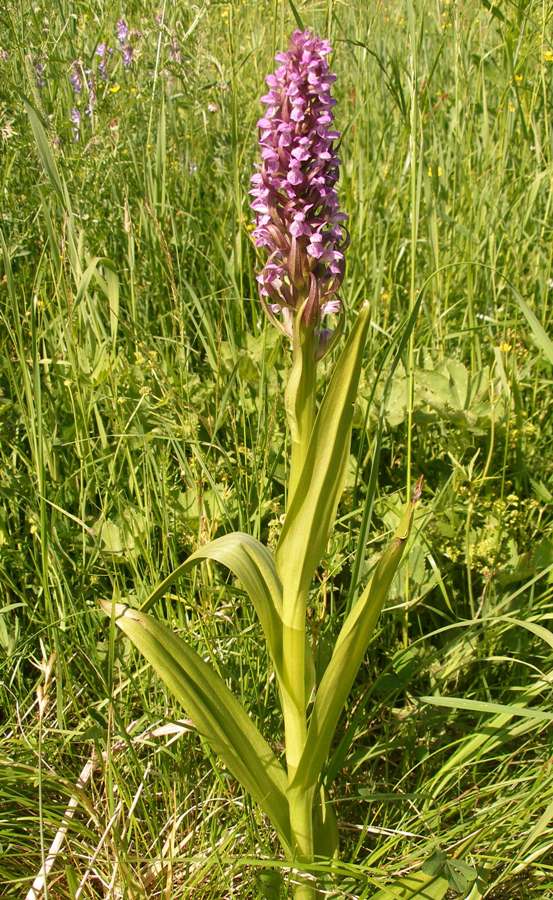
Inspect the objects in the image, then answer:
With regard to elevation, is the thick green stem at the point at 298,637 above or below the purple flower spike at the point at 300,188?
below

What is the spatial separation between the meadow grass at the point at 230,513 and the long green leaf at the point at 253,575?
8.3 inches

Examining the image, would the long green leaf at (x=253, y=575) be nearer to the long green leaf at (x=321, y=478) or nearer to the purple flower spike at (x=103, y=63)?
the long green leaf at (x=321, y=478)

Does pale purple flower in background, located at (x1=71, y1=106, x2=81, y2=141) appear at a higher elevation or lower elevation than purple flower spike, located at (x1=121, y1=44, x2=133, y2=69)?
lower

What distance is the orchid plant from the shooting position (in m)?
1.18

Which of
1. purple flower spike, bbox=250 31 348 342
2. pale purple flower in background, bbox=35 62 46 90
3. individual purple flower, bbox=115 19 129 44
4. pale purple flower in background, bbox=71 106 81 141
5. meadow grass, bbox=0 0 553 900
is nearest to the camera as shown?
purple flower spike, bbox=250 31 348 342

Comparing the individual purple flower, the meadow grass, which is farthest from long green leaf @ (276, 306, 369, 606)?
the individual purple flower

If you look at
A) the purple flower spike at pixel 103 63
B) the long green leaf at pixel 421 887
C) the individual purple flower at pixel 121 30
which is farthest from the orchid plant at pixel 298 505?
the individual purple flower at pixel 121 30

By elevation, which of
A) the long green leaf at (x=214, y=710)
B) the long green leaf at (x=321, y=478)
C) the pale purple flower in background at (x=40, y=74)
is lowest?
the long green leaf at (x=214, y=710)

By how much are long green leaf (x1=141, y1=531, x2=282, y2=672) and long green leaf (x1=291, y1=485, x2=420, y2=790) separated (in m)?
0.11

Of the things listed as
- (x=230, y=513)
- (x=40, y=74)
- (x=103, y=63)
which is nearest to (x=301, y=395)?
(x=230, y=513)

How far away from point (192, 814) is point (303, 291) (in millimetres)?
976

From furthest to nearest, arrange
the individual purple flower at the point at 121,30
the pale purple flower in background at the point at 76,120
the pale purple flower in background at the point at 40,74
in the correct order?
the individual purple flower at the point at 121,30 → the pale purple flower in background at the point at 76,120 → the pale purple flower in background at the point at 40,74

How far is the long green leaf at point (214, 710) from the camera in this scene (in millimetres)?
1206

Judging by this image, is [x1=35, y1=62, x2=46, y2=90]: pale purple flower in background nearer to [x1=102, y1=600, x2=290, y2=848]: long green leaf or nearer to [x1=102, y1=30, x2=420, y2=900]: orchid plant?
[x1=102, y1=30, x2=420, y2=900]: orchid plant
